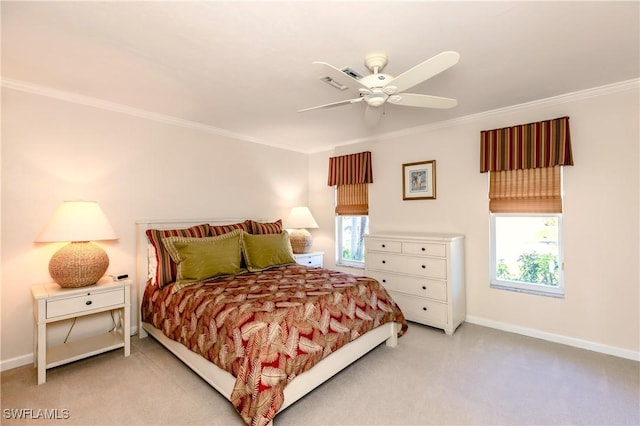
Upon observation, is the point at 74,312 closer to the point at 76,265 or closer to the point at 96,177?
the point at 76,265

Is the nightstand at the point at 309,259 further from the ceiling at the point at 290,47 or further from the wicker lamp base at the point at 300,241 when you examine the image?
the ceiling at the point at 290,47

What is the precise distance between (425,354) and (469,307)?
114 centimetres

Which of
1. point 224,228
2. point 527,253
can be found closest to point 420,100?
point 527,253

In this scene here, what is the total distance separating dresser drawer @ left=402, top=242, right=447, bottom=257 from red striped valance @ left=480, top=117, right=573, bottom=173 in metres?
1.01

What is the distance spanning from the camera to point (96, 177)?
2879 mm

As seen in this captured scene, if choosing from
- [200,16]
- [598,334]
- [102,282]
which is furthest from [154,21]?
[598,334]

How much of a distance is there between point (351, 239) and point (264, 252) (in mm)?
1870

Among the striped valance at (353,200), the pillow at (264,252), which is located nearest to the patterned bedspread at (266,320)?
the pillow at (264,252)

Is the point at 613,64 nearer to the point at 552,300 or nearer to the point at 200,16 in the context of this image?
the point at 552,300

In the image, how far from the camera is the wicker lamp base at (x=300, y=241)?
171 inches

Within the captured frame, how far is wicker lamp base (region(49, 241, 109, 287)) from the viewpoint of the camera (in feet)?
7.88

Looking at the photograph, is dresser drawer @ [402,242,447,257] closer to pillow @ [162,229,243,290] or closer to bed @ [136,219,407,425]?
bed @ [136,219,407,425]

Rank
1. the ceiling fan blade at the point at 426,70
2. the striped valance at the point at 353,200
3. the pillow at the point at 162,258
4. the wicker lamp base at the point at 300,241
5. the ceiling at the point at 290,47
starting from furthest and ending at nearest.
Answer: the striped valance at the point at 353,200
the wicker lamp base at the point at 300,241
the pillow at the point at 162,258
the ceiling at the point at 290,47
the ceiling fan blade at the point at 426,70

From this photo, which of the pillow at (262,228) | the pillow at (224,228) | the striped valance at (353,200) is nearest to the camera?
the pillow at (224,228)
